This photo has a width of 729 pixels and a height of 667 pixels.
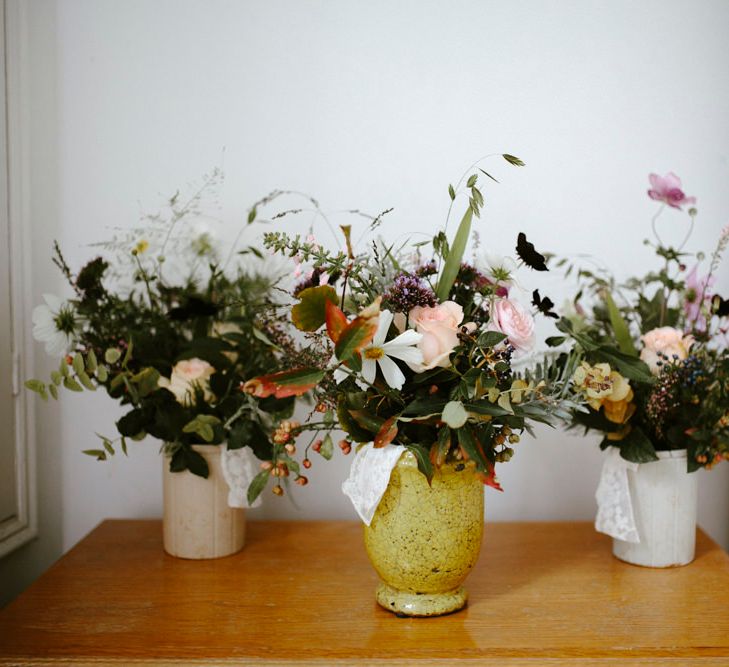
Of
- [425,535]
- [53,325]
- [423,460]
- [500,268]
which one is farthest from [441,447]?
[53,325]

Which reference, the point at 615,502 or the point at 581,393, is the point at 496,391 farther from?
the point at 615,502

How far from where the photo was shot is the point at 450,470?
88 cm

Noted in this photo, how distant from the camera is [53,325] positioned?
1068 millimetres

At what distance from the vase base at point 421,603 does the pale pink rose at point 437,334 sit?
1.07 feet

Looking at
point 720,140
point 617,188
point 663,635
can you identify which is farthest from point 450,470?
point 720,140

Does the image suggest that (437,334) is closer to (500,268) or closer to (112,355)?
(500,268)

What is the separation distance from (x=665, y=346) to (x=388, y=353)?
1.57 ft

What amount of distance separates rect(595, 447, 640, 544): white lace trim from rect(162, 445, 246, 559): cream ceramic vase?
1.97 ft

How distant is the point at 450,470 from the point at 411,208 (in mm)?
634

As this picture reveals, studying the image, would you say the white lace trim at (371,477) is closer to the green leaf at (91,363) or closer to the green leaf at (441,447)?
the green leaf at (441,447)

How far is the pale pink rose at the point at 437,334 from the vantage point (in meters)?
0.79

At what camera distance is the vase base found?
35.5 inches

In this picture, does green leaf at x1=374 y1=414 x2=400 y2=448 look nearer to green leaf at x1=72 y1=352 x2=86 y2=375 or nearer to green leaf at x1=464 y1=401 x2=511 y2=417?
green leaf at x1=464 y1=401 x2=511 y2=417

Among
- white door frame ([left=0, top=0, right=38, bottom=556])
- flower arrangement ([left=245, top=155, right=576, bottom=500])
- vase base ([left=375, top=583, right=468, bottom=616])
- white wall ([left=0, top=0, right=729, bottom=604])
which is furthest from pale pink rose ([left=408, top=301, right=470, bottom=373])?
white door frame ([left=0, top=0, right=38, bottom=556])
